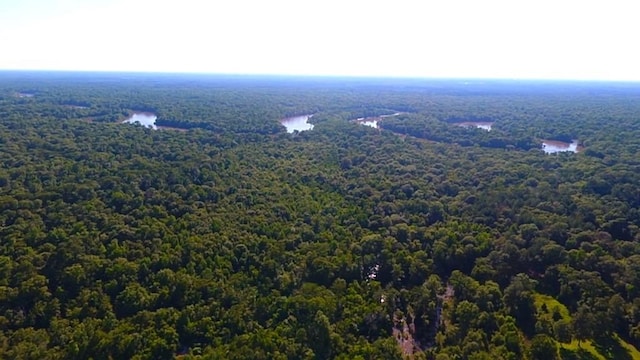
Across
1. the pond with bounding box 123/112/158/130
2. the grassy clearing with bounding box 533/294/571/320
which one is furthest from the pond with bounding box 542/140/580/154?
the pond with bounding box 123/112/158/130

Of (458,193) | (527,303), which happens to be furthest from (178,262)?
(458,193)

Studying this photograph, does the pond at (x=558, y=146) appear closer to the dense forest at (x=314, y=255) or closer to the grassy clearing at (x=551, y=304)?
the dense forest at (x=314, y=255)

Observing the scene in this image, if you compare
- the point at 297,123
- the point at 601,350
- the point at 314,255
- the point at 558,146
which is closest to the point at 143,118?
the point at 297,123

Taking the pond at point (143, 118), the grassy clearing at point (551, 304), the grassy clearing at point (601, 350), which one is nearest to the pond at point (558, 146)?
the grassy clearing at point (551, 304)

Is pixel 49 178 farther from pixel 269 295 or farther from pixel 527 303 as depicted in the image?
pixel 527 303

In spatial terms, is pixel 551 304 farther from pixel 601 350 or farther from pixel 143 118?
pixel 143 118

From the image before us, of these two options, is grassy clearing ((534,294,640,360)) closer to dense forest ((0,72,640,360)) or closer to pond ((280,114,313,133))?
dense forest ((0,72,640,360))
